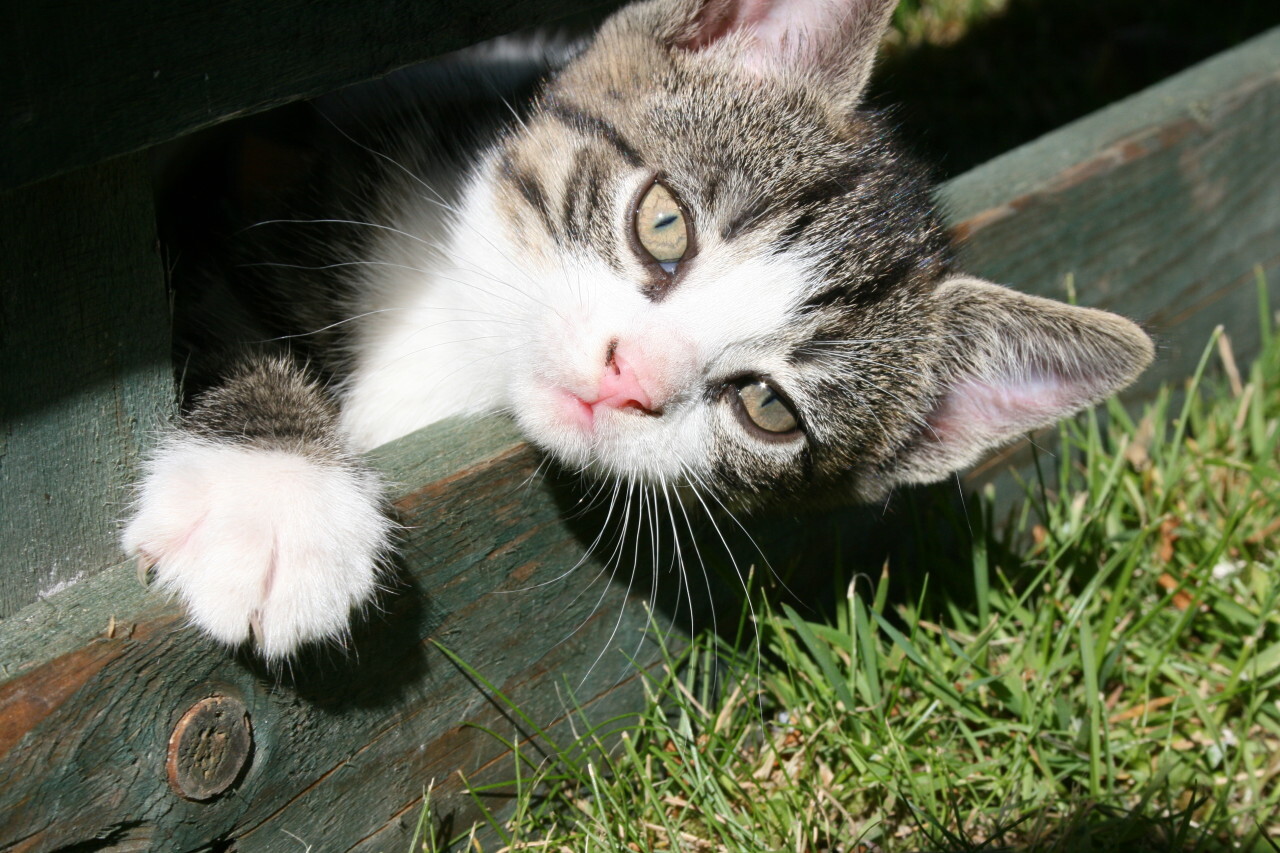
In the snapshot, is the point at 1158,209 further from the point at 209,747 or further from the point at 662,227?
the point at 209,747

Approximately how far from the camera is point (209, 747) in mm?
1387

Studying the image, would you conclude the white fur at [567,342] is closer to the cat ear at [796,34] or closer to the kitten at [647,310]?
the kitten at [647,310]

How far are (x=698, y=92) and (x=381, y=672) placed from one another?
1.18 metres

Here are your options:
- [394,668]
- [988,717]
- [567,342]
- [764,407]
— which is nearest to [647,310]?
[567,342]

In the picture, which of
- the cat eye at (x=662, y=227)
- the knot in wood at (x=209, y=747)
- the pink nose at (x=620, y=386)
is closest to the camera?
the knot in wood at (x=209, y=747)

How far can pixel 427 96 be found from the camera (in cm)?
233

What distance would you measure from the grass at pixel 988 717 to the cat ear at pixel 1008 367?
11.7 inches

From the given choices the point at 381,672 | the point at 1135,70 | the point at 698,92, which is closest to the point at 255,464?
the point at 381,672

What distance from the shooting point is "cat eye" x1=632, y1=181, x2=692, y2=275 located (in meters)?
1.81

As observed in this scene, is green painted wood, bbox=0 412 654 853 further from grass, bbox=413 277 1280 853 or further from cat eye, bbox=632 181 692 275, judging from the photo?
cat eye, bbox=632 181 692 275

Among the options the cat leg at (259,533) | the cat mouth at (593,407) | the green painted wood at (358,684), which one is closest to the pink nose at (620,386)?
the cat mouth at (593,407)

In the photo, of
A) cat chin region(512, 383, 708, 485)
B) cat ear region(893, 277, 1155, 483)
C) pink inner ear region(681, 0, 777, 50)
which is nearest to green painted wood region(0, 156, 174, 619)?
cat chin region(512, 383, 708, 485)

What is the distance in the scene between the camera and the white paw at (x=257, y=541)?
4.50 feet

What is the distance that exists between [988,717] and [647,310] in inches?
41.7
